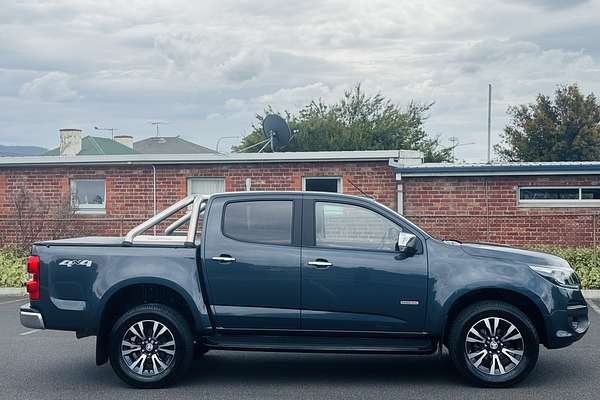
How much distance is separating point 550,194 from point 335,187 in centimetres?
505

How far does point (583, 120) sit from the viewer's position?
4647 cm

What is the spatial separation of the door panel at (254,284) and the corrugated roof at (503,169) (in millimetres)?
12428

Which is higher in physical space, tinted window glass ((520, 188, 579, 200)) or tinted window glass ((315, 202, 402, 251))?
tinted window glass ((520, 188, 579, 200))

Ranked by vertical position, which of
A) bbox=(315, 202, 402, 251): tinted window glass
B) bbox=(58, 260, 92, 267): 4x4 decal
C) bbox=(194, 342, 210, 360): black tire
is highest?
bbox=(315, 202, 402, 251): tinted window glass

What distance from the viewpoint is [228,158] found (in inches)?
838

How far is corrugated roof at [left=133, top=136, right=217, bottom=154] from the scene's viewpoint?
5325 centimetres

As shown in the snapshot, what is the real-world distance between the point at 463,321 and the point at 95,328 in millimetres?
3359

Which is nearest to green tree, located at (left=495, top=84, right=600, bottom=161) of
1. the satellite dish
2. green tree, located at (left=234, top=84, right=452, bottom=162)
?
green tree, located at (left=234, top=84, right=452, bottom=162)

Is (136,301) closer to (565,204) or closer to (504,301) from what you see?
(504,301)

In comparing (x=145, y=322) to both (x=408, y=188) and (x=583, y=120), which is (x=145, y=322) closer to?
(x=408, y=188)

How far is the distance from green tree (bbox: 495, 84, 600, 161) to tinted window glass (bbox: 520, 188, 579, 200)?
27.2m

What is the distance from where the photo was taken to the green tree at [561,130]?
46.2m

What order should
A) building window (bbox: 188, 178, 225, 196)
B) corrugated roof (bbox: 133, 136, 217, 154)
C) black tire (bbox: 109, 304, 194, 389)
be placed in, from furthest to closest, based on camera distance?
corrugated roof (bbox: 133, 136, 217, 154) → building window (bbox: 188, 178, 225, 196) → black tire (bbox: 109, 304, 194, 389)

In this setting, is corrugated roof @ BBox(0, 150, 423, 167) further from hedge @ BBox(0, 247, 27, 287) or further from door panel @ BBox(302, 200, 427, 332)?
door panel @ BBox(302, 200, 427, 332)
